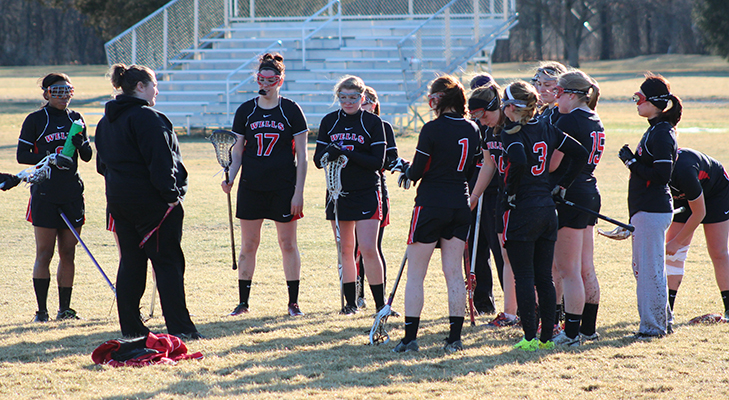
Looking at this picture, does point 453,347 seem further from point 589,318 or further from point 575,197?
point 575,197

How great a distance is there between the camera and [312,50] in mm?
23625

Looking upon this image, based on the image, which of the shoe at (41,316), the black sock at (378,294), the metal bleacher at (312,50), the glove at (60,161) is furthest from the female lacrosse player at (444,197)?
the metal bleacher at (312,50)

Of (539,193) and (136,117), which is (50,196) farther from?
(539,193)

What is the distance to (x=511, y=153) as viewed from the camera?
14.3 feet

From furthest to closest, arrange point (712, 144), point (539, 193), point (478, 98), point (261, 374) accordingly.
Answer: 1. point (712, 144)
2. point (478, 98)
3. point (539, 193)
4. point (261, 374)

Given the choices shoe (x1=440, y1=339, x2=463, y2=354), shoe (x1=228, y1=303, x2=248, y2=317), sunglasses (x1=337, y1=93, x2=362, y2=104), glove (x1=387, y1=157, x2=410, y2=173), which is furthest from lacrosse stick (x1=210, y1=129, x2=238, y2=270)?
shoe (x1=440, y1=339, x2=463, y2=354)

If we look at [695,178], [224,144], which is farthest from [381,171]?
[695,178]

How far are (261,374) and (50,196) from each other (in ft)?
8.07

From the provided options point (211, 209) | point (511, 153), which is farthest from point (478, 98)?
point (211, 209)

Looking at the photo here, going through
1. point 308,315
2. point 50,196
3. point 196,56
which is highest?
point 196,56

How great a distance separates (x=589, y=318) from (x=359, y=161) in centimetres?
201

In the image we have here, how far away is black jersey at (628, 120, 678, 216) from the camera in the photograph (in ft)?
15.3

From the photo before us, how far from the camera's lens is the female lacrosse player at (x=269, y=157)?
5527 millimetres

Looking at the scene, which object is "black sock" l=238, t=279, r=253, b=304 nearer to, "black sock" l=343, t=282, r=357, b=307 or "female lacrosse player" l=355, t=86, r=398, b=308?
"black sock" l=343, t=282, r=357, b=307
